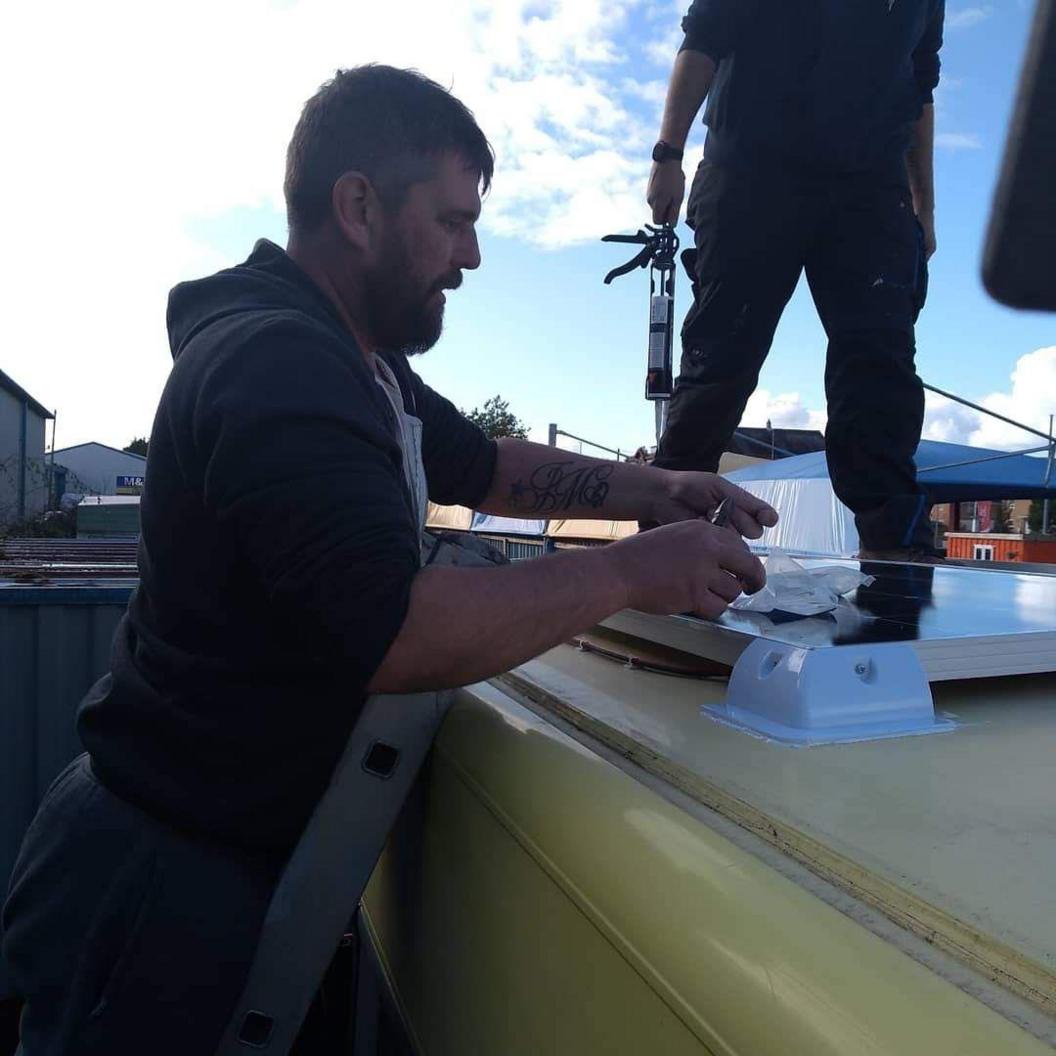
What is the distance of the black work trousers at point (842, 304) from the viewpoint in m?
2.21

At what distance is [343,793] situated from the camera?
3.43 feet

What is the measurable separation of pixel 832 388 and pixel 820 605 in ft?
4.20

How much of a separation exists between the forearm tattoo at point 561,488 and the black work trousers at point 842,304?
23.6 inches

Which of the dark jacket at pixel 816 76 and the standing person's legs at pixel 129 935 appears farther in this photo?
the dark jacket at pixel 816 76

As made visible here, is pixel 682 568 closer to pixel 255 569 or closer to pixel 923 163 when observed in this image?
pixel 255 569

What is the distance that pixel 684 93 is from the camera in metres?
2.23

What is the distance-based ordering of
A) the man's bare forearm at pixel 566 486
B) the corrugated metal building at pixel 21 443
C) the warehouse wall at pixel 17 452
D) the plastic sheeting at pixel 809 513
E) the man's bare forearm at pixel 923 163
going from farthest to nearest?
the corrugated metal building at pixel 21 443
the warehouse wall at pixel 17 452
the plastic sheeting at pixel 809 513
the man's bare forearm at pixel 923 163
the man's bare forearm at pixel 566 486

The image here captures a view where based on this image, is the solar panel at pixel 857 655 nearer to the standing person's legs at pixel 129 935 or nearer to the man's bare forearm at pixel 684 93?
the standing person's legs at pixel 129 935

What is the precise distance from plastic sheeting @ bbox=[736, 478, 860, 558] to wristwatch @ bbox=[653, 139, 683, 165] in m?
4.17

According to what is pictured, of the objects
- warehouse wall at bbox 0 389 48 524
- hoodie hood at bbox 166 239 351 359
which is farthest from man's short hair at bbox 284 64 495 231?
warehouse wall at bbox 0 389 48 524

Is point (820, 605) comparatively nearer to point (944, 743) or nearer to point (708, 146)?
point (944, 743)

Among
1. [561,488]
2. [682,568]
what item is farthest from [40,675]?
[682,568]

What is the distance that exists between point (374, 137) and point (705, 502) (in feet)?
2.78

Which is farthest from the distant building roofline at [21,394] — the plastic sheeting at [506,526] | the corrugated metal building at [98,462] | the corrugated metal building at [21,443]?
the plastic sheeting at [506,526]
